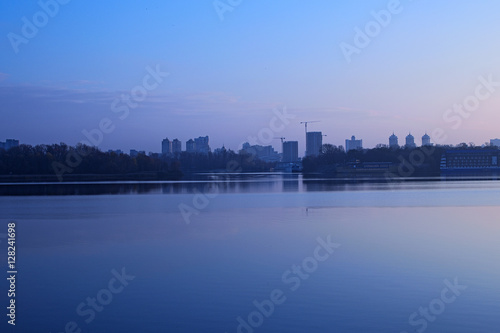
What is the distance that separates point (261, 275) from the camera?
7.49 meters

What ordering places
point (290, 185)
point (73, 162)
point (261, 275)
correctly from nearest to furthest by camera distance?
point (261, 275), point (290, 185), point (73, 162)

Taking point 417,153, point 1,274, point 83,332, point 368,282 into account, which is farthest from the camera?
point 417,153

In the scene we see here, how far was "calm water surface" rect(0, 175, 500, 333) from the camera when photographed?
5.63 meters

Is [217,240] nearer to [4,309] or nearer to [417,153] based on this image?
[4,309]

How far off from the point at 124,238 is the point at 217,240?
1.89m

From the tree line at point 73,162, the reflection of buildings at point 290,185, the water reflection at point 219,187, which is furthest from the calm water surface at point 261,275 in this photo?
the tree line at point 73,162

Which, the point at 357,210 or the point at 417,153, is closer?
the point at 357,210

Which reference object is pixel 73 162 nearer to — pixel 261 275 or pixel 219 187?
pixel 219 187

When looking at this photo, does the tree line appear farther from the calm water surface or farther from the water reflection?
the calm water surface

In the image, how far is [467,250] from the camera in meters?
9.05

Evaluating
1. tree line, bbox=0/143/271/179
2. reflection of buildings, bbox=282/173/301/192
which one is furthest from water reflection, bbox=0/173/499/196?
tree line, bbox=0/143/271/179

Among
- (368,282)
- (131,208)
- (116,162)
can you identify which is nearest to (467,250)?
(368,282)

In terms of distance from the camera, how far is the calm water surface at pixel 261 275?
5.63 m

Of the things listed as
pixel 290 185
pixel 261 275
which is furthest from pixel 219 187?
pixel 261 275
